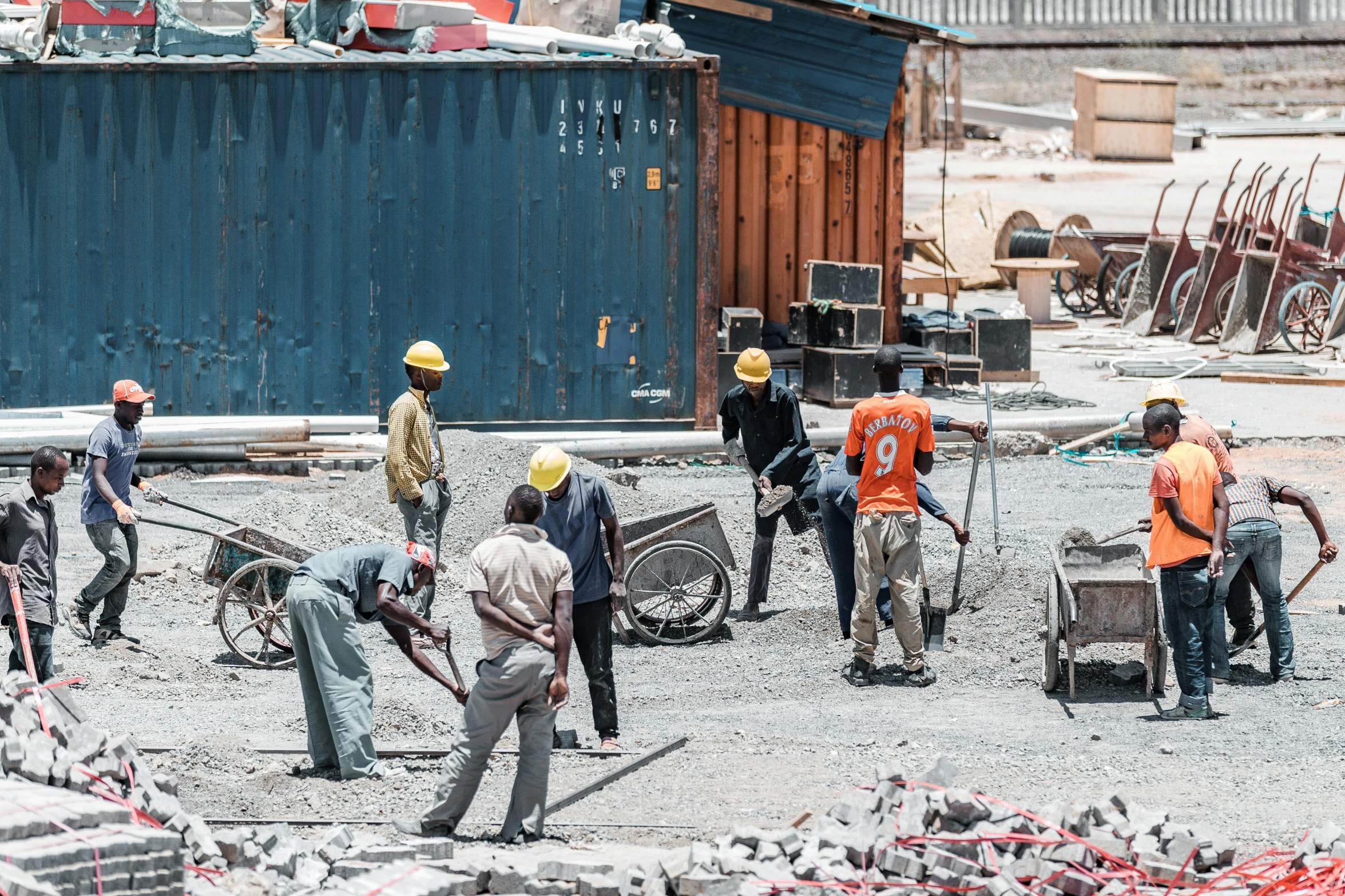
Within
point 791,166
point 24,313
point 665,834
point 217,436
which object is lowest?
point 665,834

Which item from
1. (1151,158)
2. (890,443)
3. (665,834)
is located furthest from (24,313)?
(1151,158)

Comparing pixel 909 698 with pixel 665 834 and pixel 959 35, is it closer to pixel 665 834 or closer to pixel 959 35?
pixel 665 834

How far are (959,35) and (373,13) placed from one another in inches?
238

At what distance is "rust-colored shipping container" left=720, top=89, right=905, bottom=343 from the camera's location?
63.8ft

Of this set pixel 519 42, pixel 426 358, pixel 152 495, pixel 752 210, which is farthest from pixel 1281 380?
pixel 152 495

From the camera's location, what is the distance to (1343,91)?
136 ft

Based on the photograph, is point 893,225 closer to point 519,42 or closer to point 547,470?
point 519,42

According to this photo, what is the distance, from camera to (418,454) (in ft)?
35.3

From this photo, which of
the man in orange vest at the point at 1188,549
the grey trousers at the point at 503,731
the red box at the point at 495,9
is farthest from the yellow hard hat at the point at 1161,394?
the red box at the point at 495,9

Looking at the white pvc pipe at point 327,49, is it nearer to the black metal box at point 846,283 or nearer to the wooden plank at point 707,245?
the wooden plank at point 707,245

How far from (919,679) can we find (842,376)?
8002mm

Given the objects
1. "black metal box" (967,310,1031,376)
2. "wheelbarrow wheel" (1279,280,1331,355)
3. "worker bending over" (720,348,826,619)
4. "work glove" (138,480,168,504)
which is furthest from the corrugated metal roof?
"wheelbarrow wheel" (1279,280,1331,355)

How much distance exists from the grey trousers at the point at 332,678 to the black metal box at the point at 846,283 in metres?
10.8

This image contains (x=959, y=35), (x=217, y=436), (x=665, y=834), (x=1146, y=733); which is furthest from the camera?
(x=959, y=35)
